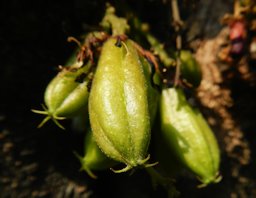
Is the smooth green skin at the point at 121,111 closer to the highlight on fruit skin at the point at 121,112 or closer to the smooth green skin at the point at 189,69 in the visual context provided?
the highlight on fruit skin at the point at 121,112

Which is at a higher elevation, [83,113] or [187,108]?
[83,113]

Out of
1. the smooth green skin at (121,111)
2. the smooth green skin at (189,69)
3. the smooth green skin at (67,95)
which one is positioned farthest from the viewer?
the smooth green skin at (189,69)

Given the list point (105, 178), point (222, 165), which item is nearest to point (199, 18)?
point (222, 165)

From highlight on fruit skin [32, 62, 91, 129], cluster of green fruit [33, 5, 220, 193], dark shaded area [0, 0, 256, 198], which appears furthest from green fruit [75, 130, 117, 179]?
dark shaded area [0, 0, 256, 198]

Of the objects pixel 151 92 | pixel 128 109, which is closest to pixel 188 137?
pixel 151 92

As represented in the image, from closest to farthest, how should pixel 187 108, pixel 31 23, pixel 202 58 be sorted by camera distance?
pixel 187 108
pixel 31 23
pixel 202 58

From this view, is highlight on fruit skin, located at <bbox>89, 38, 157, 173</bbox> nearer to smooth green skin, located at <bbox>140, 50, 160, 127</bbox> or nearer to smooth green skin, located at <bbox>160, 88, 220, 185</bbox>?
smooth green skin, located at <bbox>140, 50, 160, 127</bbox>

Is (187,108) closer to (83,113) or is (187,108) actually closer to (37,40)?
(83,113)

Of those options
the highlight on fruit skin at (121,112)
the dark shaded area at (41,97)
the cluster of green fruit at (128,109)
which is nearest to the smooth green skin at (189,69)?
the cluster of green fruit at (128,109)
